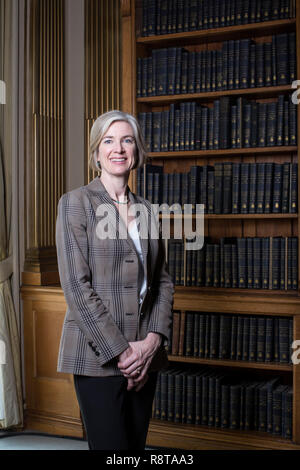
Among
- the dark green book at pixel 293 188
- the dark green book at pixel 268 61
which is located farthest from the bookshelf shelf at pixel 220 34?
the dark green book at pixel 293 188

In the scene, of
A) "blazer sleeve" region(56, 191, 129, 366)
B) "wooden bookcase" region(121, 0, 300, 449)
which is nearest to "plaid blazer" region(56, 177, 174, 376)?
"blazer sleeve" region(56, 191, 129, 366)

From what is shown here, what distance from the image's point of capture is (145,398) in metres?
1.92

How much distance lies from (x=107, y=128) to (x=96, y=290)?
54 centimetres

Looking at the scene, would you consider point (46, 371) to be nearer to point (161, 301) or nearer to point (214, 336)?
point (214, 336)

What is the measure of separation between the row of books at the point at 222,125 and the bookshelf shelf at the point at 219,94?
0.12 ft

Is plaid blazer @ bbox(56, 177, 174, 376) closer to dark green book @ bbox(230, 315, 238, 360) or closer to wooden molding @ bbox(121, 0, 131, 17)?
dark green book @ bbox(230, 315, 238, 360)

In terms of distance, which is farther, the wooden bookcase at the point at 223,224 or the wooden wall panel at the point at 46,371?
the wooden wall panel at the point at 46,371

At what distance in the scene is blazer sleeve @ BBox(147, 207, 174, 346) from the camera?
193 centimetres

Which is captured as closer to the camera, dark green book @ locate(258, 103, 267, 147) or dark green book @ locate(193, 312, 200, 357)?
dark green book @ locate(258, 103, 267, 147)

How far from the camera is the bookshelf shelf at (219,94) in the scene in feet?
10.1

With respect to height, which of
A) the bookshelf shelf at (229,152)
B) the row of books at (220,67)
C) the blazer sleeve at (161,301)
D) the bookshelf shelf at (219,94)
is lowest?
the blazer sleeve at (161,301)

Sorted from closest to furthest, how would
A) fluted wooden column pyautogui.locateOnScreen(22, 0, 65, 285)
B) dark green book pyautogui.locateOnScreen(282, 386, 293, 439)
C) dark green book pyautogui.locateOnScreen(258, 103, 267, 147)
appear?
dark green book pyautogui.locateOnScreen(282, 386, 293, 439), dark green book pyautogui.locateOnScreen(258, 103, 267, 147), fluted wooden column pyautogui.locateOnScreen(22, 0, 65, 285)

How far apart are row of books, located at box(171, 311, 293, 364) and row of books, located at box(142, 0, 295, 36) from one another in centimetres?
162

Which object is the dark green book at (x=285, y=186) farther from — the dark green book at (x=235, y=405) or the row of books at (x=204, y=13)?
the dark green book at (x=235, y=405)
